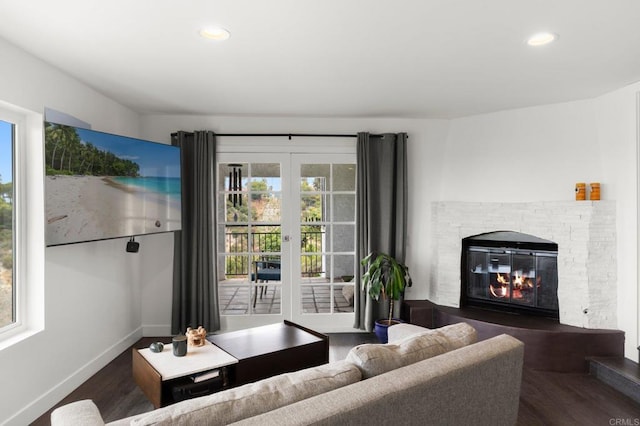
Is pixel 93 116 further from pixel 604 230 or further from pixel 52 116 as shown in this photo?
pixel 604 230

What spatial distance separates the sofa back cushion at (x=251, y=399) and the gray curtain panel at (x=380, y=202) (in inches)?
108

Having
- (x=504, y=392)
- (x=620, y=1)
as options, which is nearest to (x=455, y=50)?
(x=620, y=1)

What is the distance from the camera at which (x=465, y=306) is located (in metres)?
4.29

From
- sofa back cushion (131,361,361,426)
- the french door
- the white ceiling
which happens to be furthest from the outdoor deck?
sofa back cushion (131,361,361,426)

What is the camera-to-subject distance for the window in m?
2.58

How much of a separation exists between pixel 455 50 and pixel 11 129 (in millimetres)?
2902

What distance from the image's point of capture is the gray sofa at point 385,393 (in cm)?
131

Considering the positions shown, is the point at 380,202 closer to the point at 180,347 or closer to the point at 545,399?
the point at 545,399

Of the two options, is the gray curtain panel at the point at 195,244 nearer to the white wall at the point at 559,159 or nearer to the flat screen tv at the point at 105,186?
the flat screen tv at the point at 105,186

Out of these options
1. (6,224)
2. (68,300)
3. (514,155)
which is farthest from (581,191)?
(6,224)

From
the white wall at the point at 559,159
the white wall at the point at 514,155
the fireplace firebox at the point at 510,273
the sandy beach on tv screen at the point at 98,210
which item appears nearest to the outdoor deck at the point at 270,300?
the white wall at the point at 514,155

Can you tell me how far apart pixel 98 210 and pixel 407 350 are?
8.16 feet

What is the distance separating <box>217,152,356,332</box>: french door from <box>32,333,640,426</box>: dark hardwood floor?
53.6 inches

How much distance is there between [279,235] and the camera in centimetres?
446
